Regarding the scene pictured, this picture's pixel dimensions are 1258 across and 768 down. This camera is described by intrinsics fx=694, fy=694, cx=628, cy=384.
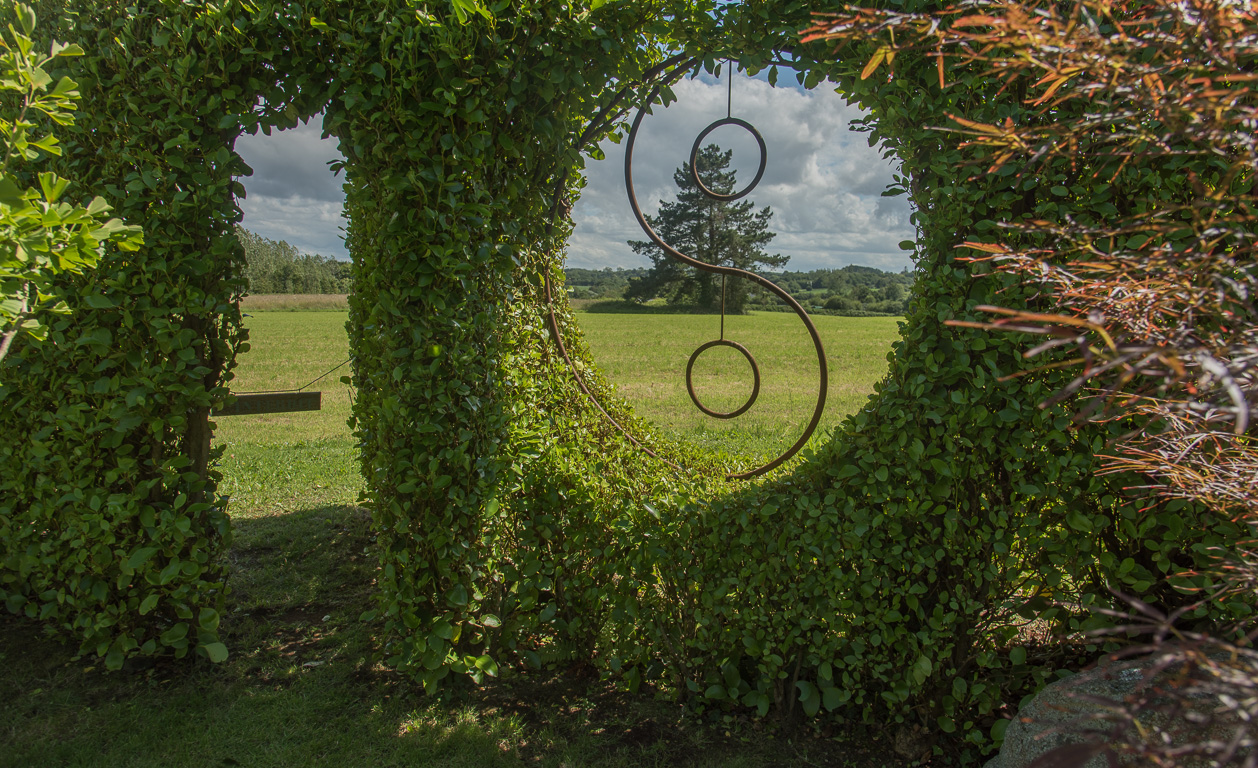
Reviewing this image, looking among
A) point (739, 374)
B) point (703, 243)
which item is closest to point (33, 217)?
point (739, 374)

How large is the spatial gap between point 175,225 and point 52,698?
2.08 m

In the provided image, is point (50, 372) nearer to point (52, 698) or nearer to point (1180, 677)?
point (52, 698)

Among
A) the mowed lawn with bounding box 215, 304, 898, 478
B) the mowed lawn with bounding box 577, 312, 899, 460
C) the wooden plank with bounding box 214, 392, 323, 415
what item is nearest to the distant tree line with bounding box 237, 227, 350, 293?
the mowed lawn with bounding box 215, 304, 898, 478

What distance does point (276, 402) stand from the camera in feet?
14.0

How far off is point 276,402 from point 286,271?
4498 cm

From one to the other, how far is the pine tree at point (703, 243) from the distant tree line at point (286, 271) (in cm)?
1858

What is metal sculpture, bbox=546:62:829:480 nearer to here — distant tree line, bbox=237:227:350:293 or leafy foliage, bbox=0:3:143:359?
leafy foliage, bbox=0:3:143:359

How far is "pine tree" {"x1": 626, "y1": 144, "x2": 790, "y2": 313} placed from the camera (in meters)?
26.8

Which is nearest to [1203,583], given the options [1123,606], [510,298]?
[1123,606]

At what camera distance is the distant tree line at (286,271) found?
132 ft

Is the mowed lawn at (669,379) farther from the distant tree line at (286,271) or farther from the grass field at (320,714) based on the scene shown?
the distant tree line at (286,271)

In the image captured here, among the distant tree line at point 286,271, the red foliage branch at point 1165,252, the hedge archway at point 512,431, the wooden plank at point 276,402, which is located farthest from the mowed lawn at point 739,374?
the distant tree line at point 286,271

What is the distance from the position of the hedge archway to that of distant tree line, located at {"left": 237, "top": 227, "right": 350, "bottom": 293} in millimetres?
38094

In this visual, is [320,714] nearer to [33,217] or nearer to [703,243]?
[33,217]
